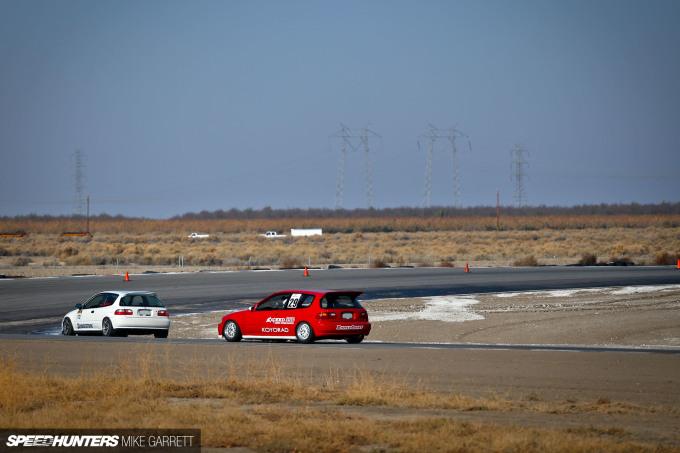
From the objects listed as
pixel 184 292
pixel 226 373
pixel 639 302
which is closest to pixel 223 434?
pixel 226 373

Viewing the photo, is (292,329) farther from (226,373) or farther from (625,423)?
(625,423)

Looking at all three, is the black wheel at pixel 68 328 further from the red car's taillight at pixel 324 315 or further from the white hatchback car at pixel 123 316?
the red car's taillight at pixel 324 315

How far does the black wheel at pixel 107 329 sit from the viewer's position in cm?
2656

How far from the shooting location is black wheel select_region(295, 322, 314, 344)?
75.5ft

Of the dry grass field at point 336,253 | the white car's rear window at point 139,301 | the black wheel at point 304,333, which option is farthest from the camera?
the dry grass field at point 336,253

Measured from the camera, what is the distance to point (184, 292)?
42.4 meters

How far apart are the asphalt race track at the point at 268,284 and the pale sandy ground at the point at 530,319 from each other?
3.47 meters

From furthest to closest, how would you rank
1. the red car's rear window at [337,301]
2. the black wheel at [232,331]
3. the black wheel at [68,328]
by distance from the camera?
the black wheel at [68,328], the black wheel at [232,331], the red car's rear window at [337,301]

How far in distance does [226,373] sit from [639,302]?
2408 centimetres

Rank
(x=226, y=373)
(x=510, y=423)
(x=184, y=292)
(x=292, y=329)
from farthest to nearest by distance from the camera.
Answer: (x=184, y=292)
(x=292, y=329)
(x=226, y=373)
(x=510, y=423)

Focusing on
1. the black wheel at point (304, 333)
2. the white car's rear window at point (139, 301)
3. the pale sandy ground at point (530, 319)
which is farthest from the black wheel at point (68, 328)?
the black wheel at point (304, 333)

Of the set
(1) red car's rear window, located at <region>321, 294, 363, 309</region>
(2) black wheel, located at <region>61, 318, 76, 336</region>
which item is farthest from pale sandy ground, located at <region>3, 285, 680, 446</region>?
(2) black wheel, located at <region>61, 318, 76, 336</region>

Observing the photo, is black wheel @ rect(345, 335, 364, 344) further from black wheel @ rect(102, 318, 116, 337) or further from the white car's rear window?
black wheel @ rect(102, 318, 116, 337)

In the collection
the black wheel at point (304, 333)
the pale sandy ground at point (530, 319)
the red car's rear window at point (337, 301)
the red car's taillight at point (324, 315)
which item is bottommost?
the pale sandy ground at point (530, 319)
